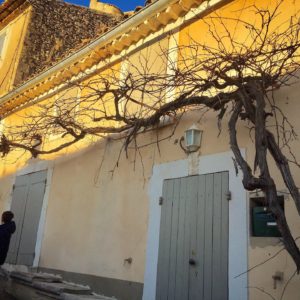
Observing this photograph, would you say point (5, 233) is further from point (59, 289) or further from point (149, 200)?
point (149, 200)

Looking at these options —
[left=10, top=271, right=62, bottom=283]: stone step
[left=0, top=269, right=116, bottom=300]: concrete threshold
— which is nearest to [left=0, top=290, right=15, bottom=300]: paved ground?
[left=0, top=269, right=116, bottom=300]: concrete threshold

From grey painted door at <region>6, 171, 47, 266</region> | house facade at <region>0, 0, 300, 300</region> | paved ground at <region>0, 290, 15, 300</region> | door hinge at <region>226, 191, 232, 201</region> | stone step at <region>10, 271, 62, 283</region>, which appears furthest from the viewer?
grey painted door at <region>6, 171, 47, 266</region>

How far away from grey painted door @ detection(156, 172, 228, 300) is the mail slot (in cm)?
42

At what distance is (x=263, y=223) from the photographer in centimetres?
461

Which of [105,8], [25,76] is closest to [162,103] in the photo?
[25,76]

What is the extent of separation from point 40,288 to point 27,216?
9.25 feet

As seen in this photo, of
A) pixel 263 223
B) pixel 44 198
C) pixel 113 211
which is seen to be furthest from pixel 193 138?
pixel 44 198

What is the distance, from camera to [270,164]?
477cm

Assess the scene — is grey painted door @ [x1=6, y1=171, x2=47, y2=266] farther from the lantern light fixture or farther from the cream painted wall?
the lantern light fixture

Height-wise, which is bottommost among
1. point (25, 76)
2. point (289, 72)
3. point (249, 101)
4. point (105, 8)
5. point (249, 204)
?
point (249, 204)

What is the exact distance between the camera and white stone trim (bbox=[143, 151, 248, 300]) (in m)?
4.63

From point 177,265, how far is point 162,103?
2574mm

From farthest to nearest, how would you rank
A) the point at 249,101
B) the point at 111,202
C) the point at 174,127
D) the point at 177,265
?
1. the point at 111,202
2. the point at 174,127
3. the point at 177,265
4. the point at 249,101

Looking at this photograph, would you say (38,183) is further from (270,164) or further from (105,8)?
(105,8)
